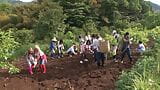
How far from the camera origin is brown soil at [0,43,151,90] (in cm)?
1522

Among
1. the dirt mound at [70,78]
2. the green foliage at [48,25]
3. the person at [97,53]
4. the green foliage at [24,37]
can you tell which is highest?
the person at [97,53]

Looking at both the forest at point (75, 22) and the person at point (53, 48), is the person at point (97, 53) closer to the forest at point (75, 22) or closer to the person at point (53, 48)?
the forest at point (75, 22)

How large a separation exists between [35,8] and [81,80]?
100 feet

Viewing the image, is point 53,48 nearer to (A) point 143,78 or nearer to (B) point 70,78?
(B) point 70,78

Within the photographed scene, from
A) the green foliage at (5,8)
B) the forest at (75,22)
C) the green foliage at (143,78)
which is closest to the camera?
the green foliage at (143,78)

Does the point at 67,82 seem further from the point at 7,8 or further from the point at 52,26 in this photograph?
the point at 7,8

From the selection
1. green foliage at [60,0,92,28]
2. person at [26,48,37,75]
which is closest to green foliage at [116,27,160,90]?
person at [26,48,37,75]

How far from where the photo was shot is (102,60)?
18281mm

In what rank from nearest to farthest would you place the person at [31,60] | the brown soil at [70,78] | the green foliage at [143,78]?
the green foliage at [143,78] → the brown soil at [70,78] → the person at [31,60]

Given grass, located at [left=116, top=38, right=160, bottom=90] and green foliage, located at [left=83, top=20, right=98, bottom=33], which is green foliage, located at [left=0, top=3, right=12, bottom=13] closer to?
green foliage, located at [left=83, top=20, right=98, bottom=33]

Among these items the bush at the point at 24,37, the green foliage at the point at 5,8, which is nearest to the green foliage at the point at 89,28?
→ the bush at the point at 24,37

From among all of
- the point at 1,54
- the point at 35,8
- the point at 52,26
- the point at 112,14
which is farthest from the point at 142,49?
the point at 35,8

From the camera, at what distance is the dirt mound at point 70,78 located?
49.9 ft

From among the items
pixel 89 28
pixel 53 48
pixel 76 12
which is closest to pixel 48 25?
pixel 89 28
